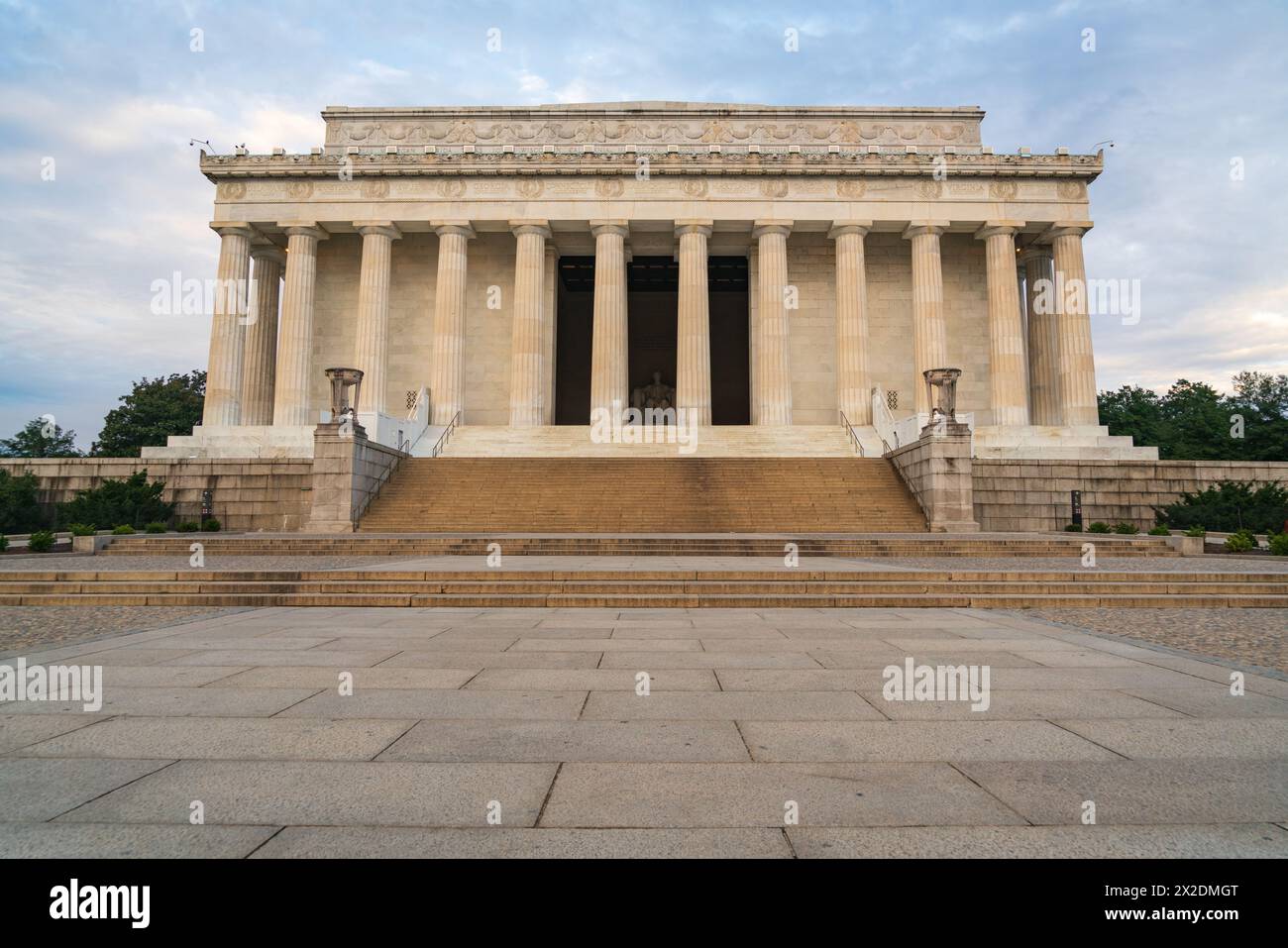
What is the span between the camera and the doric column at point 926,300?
37625 mm

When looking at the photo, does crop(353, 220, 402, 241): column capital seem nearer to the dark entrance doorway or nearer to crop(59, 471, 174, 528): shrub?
the dark entrance doorway

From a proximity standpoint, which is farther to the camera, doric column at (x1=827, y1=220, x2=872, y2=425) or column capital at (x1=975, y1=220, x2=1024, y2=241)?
column capital at (x1=975, y1=220, x2=1024, y2=241)

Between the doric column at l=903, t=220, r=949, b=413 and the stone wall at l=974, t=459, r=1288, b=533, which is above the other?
the doric column at l=903, t=220, r=949, b=413

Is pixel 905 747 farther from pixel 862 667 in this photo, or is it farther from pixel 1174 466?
pixel 1174 466

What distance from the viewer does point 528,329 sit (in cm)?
3828

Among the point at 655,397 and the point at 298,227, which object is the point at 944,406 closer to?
the point at 655,397

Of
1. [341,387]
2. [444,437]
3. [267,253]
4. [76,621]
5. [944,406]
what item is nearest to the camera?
[76,621]

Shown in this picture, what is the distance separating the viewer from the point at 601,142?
151 feet

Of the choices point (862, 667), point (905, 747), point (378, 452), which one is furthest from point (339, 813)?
point (378, 452)

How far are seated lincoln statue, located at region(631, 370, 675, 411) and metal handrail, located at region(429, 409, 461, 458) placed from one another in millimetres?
19157

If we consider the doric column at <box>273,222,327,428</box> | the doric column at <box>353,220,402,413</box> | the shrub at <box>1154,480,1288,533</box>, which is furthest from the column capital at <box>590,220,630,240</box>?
the shrub at <box>1154,480,1288,533</box>

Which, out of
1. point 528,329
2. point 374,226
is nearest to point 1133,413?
point 528,329

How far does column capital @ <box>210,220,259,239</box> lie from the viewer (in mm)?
38156

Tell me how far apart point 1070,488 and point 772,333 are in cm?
1742
